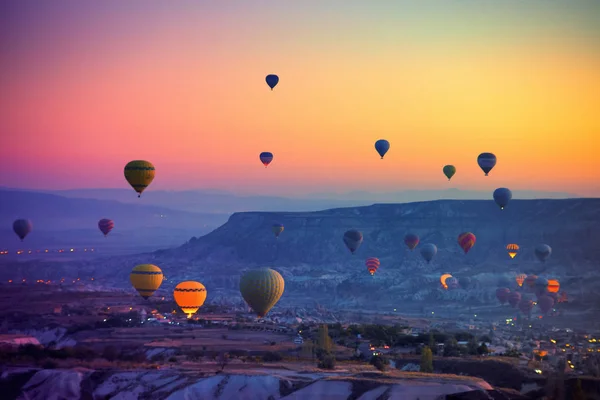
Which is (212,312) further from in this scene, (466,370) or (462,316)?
(466,370)

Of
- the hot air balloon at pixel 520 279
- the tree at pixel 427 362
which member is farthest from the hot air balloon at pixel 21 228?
the tree at pixel 427 362

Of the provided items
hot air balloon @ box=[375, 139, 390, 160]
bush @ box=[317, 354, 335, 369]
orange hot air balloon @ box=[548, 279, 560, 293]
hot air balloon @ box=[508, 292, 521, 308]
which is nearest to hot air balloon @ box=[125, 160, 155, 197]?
hot air balloon @ box=[375, 139, 390, 160]

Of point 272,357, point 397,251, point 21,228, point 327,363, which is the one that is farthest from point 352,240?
point 327,363

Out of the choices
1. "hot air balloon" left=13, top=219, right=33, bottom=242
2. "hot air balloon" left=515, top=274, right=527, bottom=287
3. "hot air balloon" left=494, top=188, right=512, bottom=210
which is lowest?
"hot air balloon" left=515, top=274, right=527, bottom=287

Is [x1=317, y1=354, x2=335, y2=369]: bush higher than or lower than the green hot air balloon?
lower

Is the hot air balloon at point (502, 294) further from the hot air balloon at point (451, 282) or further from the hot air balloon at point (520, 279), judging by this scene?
the hot air balloon at point (451, 282)

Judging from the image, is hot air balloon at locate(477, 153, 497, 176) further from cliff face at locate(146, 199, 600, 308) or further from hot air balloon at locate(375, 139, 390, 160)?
cliff face at locate(146, 199, 600, 308)
